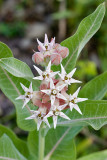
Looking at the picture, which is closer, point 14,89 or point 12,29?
point 14,89

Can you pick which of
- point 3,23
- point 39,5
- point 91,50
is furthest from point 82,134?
point 39,5

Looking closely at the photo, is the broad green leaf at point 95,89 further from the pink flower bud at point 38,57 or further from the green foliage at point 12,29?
the green foliage at point 12,29

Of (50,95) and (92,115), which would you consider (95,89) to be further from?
(50,95)

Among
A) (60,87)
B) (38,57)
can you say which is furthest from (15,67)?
(60,87)

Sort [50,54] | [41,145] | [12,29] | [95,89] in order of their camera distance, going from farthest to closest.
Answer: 1. [12,29]
2. [95,89]
3. [41,145]
4. [50,54]


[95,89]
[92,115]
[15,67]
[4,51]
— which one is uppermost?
[4,51]

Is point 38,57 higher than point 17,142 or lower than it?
higher
